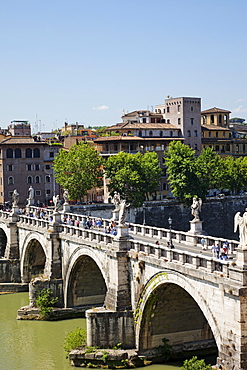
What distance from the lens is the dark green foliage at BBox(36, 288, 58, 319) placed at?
140ft

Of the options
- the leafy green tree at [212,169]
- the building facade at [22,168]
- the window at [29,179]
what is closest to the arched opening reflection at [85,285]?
the building facade at [22,168]

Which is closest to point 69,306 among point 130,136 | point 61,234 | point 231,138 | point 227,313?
point 61,234

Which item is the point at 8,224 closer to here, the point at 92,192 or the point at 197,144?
the point at 92,192

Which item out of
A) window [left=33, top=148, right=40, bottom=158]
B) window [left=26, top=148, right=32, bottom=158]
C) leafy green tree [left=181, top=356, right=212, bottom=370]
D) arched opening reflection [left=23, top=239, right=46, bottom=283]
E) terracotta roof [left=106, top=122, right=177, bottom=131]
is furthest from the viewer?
terracotta roof [left=106, top=122, right=177, bottom=131]

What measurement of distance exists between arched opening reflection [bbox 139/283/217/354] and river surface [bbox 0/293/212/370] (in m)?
1.78

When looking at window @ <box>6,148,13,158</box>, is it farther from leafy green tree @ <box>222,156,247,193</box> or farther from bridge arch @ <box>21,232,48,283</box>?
leafy green tree @ <box>222,156,247,193</box>

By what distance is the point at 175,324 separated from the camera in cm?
3347

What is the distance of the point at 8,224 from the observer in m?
55.2

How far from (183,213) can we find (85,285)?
3340 cm

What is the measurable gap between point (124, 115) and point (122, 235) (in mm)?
73482

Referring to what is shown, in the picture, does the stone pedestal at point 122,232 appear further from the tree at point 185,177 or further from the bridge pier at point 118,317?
the tree at point 185,177

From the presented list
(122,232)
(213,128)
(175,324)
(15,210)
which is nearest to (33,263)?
(15,210)

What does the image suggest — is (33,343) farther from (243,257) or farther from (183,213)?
(183,213)

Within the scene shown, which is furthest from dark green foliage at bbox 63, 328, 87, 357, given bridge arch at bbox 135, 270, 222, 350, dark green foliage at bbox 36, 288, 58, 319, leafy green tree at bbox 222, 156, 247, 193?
leafy green tree at bbox 222, 156, 247, 193
